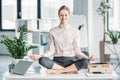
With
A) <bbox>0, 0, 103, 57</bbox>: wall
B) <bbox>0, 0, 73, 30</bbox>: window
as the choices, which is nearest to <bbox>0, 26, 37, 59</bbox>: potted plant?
<bbox>0, 0, 103, 57</bbox>: wall

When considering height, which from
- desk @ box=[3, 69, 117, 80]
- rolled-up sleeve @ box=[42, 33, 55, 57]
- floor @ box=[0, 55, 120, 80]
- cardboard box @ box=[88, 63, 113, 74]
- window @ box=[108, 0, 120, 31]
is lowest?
floor @ box=[0, 55, 120, 80]

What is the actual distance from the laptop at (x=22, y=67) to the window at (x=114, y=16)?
5164 mm

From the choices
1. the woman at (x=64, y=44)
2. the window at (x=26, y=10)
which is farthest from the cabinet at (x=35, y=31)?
the woman at (x=64, y=44)

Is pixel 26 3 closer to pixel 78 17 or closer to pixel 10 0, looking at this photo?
pixel 10 0

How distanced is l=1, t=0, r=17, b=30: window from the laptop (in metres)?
5.82

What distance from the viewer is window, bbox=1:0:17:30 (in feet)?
28.8

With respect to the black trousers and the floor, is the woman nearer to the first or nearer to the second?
the black trousers

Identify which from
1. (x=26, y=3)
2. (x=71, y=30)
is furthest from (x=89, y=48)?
(x=71, y=30)

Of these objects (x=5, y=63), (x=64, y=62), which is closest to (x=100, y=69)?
(x=64, y=62)

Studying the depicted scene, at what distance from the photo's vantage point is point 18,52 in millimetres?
3223

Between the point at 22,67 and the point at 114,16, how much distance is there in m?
5.29

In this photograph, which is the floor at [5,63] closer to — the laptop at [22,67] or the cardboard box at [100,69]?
the cardboard box at [100,69]

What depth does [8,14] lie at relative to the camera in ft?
29.0

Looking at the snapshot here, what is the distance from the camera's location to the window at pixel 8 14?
8.79 metres
